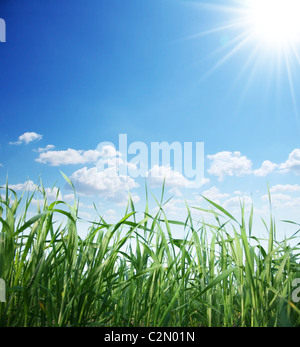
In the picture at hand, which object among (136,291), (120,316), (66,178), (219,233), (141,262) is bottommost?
(120,316)

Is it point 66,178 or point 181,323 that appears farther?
point 66,178

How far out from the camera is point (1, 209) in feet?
5.56

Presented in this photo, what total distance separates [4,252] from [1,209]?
12.1 inches

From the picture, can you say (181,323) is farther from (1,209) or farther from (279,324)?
(1,209)

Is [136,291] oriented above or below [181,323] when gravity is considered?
above

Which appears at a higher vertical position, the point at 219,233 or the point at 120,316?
the point at 219,233

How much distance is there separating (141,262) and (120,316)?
1.03 feet

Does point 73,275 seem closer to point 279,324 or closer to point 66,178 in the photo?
point 66,178

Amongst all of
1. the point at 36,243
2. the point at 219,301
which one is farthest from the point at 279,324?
the point at 36,243

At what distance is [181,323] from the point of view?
1598 mm
